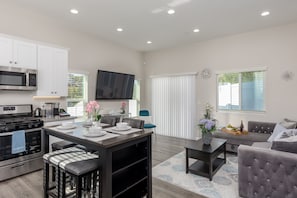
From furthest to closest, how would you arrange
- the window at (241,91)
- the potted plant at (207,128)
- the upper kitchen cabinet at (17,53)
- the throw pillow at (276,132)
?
the window at (241,91)
the throw pillow at (276,132)
the potted plant at (207,128)
the upper kitchen cabinet at (17,53)

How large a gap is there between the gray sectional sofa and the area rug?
1.66ft

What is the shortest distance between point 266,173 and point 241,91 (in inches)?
136

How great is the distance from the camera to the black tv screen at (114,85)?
A: 5.35m

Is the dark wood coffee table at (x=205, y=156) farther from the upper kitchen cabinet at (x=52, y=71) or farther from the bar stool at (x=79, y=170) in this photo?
the upper kitchen cabinet at (x=52, y=71)

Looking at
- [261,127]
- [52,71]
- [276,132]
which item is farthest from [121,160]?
[261,127]

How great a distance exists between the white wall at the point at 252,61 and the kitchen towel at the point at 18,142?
496cm

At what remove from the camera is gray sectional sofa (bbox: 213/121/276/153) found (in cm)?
401

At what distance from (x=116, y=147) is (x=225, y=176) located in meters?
2.44

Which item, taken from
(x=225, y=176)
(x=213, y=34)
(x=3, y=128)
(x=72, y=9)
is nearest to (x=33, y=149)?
(x=3, y=128)

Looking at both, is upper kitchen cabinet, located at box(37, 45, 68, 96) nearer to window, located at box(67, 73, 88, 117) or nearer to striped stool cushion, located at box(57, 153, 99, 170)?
window, located at box(67, 73, 88, 117)

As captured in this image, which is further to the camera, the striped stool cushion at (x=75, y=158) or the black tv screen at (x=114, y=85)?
the black tv screen at (x=114, y=85)

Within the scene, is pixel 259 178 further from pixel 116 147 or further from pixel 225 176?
pixel 116 147

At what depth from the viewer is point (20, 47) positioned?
3.47 m

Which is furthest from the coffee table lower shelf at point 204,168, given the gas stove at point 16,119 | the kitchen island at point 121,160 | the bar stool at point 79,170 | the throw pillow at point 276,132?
the gas stove at point 16,119
